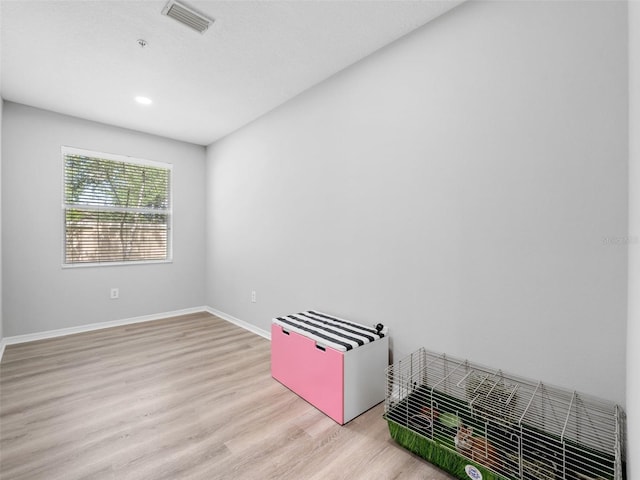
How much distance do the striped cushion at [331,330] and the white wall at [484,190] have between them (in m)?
0.15

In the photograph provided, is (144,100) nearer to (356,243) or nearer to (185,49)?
(185,49)

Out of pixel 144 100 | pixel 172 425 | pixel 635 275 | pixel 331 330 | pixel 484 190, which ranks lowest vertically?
pixel 172 425

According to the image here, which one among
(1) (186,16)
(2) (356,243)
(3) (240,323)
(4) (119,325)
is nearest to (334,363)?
(2) (356,243)

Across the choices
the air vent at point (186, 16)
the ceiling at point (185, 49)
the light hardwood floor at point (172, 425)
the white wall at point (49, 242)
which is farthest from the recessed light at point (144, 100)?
the light hardwood floor at point (172, 425)

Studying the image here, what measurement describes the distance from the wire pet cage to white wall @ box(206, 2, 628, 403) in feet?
0.31

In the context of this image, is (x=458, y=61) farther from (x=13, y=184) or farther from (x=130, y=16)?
(x=13, y=184)

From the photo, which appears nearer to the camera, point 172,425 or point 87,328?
A: point 172,425

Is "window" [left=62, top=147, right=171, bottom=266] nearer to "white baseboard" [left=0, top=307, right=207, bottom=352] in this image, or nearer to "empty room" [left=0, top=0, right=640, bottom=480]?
"empty room" [left=0, top=0, right=640, bottom=480]

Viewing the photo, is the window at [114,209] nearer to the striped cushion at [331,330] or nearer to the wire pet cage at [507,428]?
the striped cushion at [331,330]

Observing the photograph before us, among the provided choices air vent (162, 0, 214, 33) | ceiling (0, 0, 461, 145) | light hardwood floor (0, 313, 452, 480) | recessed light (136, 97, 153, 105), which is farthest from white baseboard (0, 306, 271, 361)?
air vent (162, 0, 214, 33)

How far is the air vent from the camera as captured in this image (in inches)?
69.1

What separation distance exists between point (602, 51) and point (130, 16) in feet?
8.09

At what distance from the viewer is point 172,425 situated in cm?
176

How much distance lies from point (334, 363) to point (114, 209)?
3.33m
